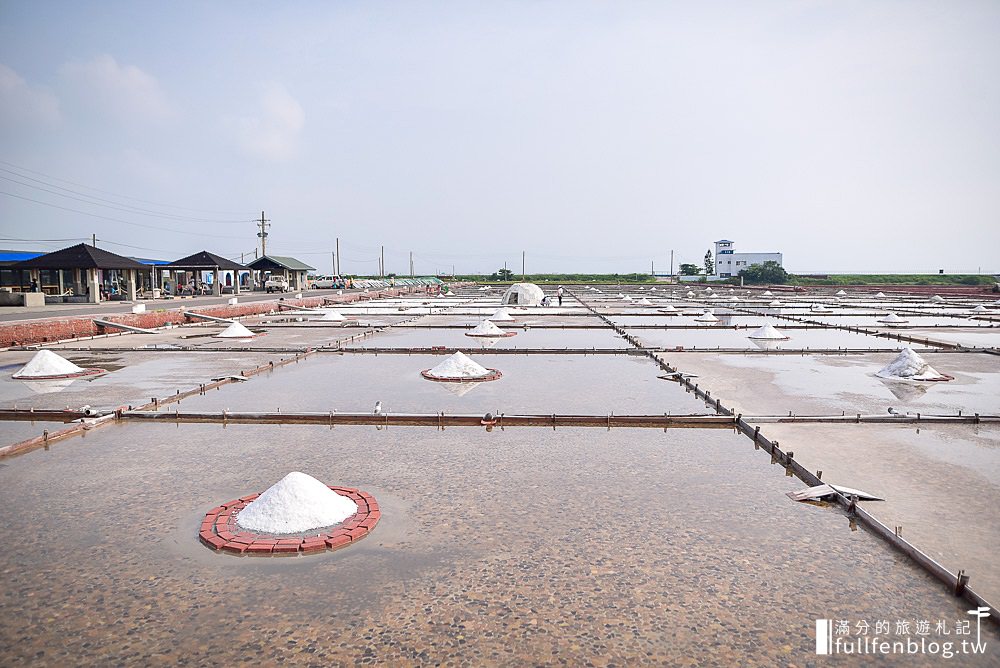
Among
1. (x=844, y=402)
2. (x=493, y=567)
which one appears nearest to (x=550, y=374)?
(x=844, y=402)

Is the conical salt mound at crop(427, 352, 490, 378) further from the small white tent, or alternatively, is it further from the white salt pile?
the small white tent

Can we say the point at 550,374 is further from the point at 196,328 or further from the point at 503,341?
the point at 196,328

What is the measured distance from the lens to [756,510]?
4441 mm

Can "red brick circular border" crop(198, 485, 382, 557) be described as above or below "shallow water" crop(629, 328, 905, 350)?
below

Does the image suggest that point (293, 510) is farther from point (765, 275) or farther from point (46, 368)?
point (765, 275)

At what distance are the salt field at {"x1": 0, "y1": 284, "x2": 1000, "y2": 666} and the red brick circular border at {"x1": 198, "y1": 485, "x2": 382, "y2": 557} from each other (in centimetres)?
7

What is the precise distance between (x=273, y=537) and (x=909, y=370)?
31.9ft

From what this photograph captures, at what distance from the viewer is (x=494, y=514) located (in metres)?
4.37

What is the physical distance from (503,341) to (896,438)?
31.5 feet

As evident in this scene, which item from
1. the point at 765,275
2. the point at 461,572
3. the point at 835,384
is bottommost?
the point at 461,572

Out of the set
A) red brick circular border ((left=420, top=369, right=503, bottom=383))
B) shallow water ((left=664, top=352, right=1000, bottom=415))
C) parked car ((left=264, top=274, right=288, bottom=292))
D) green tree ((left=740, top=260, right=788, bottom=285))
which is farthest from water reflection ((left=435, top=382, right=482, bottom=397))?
green tree ((left=740, top=260, right=788, bottom=285))

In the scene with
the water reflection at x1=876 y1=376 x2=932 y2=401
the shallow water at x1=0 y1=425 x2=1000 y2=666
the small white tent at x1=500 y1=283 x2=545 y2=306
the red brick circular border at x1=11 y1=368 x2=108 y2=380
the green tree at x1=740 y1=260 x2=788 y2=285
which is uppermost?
the green tree at x1=740 y1=260 x2=788 y2=285

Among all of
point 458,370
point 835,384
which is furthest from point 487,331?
point 835,384

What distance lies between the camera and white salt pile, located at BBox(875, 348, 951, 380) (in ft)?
31.7
